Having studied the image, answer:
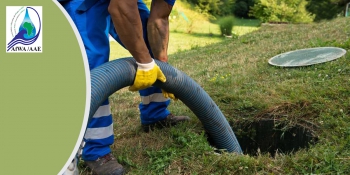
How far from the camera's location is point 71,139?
1.89m

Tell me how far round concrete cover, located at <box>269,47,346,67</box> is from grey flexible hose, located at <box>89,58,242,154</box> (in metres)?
1.91

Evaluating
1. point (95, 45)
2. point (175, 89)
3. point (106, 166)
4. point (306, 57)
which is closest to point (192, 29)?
point (306, 57)

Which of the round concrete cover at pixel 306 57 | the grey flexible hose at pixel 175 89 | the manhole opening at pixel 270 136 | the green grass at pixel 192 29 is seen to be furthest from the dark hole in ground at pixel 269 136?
the green grass at pixel 192 29

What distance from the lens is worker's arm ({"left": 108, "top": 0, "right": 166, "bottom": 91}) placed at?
88.3 inches

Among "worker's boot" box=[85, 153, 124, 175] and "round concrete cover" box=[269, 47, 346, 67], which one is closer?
"worker's boot" box=[85, 153, 124, 175]

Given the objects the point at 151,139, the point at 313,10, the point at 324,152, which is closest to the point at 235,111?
the point at 151,139

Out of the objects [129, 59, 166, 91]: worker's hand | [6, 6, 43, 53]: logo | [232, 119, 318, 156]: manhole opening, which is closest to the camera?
[6, 6, 43, 53]: logo

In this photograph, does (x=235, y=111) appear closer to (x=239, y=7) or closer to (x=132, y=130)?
(x=132, y=130)

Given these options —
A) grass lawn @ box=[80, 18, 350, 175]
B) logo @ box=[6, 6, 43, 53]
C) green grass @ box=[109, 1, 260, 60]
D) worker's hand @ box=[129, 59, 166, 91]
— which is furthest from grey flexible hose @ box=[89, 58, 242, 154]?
green grass @ box=[109, 1, 260, 60]

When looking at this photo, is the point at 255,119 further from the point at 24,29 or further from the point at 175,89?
the point at 24,29

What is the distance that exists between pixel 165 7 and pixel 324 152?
144cm

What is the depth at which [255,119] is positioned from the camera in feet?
11.2

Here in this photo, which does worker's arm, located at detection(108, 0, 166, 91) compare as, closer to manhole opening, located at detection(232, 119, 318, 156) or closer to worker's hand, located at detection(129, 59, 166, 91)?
worker's hand, located at detection(129, 59, 166, 91)

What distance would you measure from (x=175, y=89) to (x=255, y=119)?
1003 millimetres
